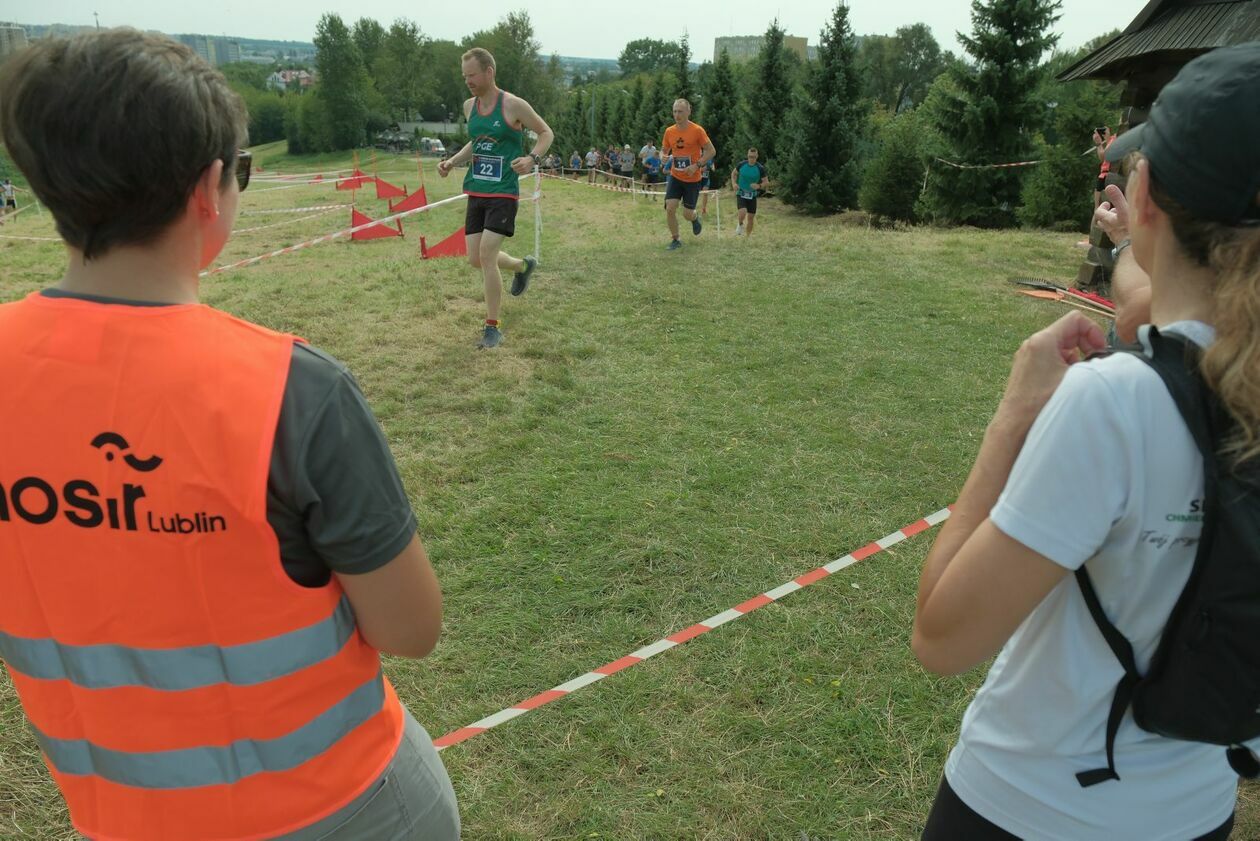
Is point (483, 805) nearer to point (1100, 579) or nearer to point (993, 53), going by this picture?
point (1100, 579)

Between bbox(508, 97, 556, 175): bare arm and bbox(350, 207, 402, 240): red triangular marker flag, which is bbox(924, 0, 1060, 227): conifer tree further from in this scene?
bbox(508, 97, 556, 175): bare arm

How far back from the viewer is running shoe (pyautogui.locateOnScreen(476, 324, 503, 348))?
6824 mm

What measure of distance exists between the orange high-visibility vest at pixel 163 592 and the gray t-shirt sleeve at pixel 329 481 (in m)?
0.04

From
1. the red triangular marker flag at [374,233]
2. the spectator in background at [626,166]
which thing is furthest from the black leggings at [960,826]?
the spectator in background at [626,166]

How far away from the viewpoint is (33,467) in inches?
40.6

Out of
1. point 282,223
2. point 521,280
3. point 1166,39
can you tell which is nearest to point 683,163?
point 521,280

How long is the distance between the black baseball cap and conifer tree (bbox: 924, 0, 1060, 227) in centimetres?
2171

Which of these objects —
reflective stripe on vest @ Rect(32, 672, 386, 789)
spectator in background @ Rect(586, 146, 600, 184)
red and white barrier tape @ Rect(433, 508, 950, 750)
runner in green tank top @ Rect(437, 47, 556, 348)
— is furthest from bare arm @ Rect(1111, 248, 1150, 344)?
spectator in background @ Rect(586, 146, 600, 184)

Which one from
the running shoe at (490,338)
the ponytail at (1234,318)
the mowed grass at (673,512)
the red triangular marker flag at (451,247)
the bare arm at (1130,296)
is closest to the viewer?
the ponytail at (1234,318)

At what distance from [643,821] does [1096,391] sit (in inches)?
81.2

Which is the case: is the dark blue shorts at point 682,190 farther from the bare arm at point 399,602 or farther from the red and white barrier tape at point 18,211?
the red and white barrier tape at point 18,211

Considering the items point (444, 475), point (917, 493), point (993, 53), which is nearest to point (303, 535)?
point (444, 475)

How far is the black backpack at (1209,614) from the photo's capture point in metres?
0.96

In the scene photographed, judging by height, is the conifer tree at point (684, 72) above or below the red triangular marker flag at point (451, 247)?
above
